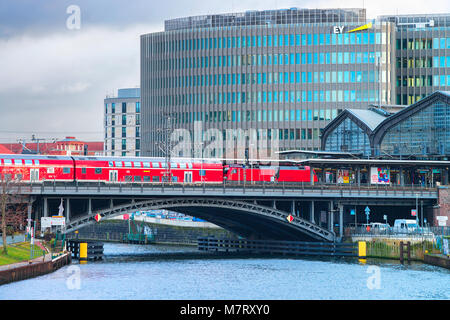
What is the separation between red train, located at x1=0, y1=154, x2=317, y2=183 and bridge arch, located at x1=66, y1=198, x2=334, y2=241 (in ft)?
16.3

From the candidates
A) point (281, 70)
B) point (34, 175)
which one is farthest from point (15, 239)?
point (281, 70)

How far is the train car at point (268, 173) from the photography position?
13412 centimetres

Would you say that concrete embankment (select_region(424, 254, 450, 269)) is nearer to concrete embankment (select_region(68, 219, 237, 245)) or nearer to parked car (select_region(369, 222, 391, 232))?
parked car (select_region(369, 222, 391, 232))

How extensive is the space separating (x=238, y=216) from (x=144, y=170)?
14.1m

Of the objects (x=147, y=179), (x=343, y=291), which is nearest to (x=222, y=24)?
(x=147, y=179)

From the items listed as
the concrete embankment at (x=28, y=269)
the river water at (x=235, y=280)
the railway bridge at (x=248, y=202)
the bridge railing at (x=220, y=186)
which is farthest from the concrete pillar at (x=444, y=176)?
the concrete embankment at (x=28, y=269)

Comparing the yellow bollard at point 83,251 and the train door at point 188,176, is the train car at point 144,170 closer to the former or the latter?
the train door at point 188,176

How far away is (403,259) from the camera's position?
355 ft

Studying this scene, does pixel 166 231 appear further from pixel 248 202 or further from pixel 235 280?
pixel 235 280

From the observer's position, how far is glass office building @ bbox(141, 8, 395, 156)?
18400 cm

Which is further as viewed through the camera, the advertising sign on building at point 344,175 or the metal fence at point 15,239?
the advertising sign on building at point 344,175

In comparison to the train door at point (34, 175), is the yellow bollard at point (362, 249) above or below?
below
